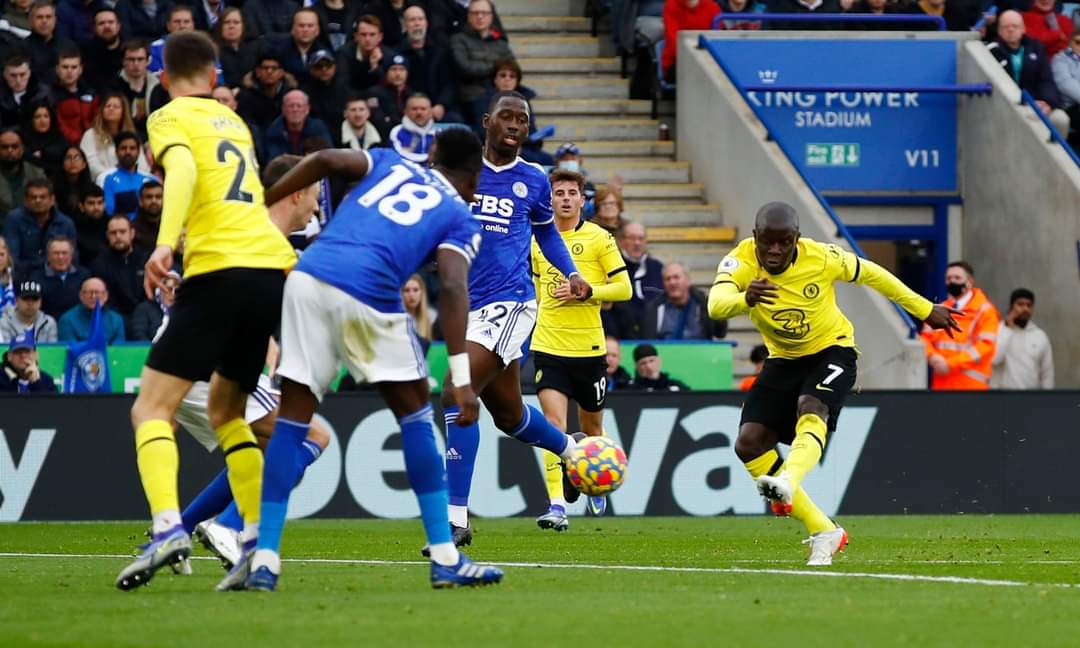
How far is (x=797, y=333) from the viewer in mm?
11531

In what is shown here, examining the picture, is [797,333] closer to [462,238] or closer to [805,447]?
[805,447]

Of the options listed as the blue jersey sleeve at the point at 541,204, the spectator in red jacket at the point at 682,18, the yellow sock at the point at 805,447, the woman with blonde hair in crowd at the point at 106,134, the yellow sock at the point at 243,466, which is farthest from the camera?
the spectator in red jacket at the point at 682,18

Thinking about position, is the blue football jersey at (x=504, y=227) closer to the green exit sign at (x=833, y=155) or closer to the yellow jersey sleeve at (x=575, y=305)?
the yellow jersey sleeve at (x=575, y=305)

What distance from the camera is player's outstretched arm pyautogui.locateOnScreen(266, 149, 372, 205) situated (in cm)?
889

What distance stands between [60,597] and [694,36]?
1640 cm

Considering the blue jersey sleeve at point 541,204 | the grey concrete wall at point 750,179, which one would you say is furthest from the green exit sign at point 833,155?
the blue jersey sleeve at point 541,204

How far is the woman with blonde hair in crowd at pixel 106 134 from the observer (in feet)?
64.2

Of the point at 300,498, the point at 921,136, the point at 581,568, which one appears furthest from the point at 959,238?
the point at 581,568

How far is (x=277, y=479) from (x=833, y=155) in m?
17.2

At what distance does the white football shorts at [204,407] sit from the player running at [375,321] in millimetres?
1435

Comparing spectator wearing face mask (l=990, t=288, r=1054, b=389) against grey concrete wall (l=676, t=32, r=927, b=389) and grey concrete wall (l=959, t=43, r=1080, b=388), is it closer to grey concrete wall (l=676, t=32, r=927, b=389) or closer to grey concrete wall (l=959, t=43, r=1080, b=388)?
grey concrete wall (l=676, t=32, r=927, b=389)

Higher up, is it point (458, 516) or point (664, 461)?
→ point (458, 516)

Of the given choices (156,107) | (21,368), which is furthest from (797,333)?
(156,107)

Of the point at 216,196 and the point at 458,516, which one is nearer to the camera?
the point at 216,196
